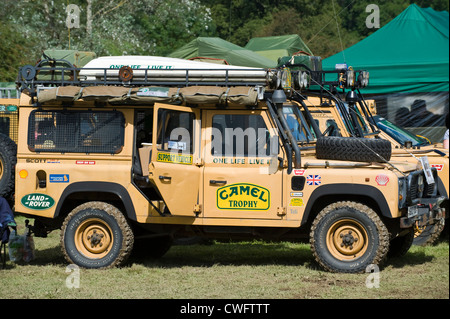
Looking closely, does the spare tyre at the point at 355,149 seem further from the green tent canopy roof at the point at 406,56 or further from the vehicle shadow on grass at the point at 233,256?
the green tent canopy roof at the point at 406,56

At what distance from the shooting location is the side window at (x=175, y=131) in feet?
31.3

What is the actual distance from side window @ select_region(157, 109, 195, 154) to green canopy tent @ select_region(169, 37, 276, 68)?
905 cm

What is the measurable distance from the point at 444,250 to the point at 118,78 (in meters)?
5.26

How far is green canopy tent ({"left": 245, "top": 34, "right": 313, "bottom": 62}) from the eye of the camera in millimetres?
21569

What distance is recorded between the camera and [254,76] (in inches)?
391

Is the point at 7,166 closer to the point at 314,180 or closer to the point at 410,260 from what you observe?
the point at 314,180

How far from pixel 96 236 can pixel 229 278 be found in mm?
1823

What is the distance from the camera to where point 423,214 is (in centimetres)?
970

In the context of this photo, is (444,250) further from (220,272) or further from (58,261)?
(58,261)

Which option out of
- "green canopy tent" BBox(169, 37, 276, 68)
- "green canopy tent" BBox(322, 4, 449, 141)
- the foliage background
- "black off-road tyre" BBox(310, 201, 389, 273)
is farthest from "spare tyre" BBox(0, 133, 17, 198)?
"green canopy tent" BBox(322, 4, 449, 141)

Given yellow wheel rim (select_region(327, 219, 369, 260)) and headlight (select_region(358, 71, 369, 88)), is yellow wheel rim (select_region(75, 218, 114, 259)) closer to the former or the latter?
yellow wheel rim (select_region(327, 219, 369, 260))

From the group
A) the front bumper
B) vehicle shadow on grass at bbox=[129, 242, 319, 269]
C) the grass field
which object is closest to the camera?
the grass field

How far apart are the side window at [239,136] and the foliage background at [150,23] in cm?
839

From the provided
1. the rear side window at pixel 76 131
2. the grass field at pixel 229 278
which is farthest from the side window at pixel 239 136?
the grass field at pixel 229 278
